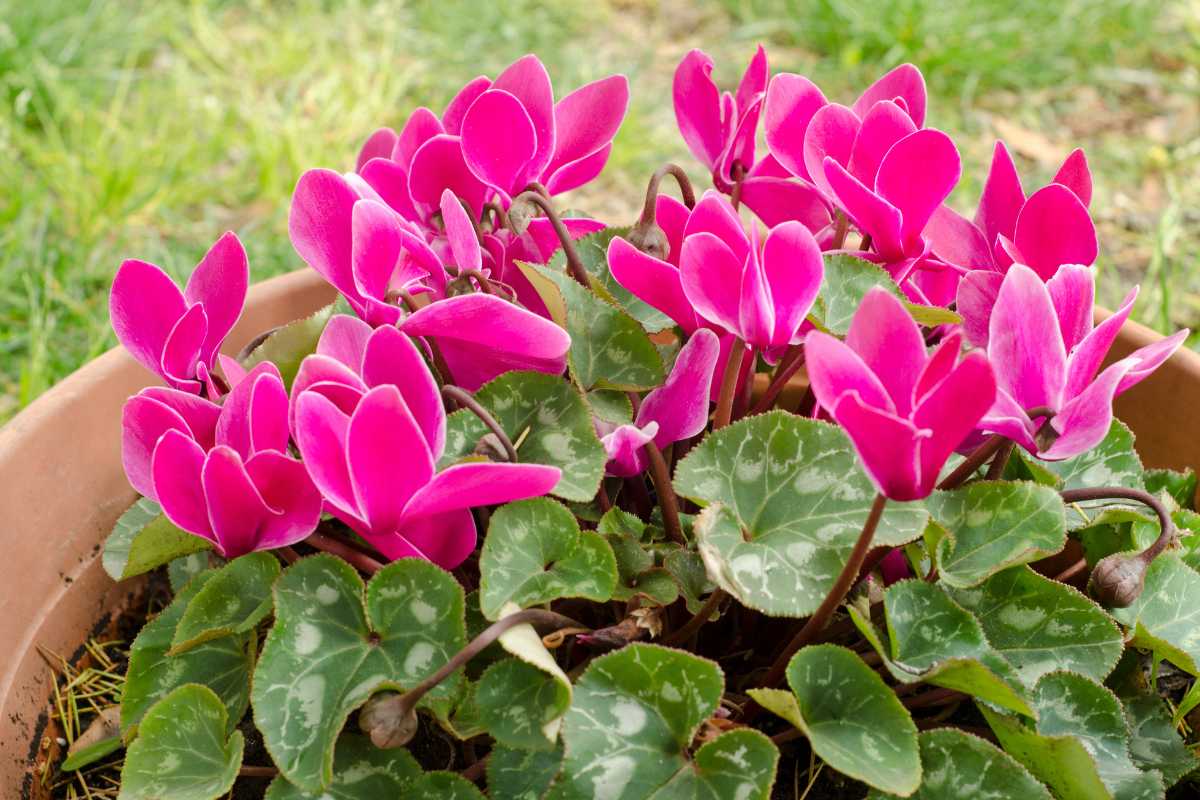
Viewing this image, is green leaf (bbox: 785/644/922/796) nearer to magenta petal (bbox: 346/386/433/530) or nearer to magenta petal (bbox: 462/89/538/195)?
magenta petal (bbox: 346/386/433/530)

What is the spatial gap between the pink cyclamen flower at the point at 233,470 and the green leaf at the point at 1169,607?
575 mm

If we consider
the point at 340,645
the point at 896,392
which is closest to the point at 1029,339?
the point at 896,392

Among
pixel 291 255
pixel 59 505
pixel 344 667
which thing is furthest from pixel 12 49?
pixel 344 667

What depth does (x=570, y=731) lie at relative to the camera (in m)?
0.66

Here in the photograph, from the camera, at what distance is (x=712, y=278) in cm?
74

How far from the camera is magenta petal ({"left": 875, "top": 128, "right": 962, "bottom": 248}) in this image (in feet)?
2.61

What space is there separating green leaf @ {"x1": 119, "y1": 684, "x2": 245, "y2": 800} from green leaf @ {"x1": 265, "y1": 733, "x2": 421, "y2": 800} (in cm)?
5

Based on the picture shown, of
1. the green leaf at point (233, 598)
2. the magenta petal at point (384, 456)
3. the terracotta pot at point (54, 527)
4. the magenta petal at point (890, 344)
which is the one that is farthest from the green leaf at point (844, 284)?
the terracotta pot at point (54, 527)

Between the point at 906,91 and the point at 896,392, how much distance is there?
1.32 ft

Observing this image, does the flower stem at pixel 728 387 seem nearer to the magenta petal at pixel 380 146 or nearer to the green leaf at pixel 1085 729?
the green leaf at pixel 1085 729

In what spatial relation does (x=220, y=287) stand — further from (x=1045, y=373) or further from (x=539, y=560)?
(x=1045, y=373)

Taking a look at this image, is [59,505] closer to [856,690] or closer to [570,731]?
[570,731]

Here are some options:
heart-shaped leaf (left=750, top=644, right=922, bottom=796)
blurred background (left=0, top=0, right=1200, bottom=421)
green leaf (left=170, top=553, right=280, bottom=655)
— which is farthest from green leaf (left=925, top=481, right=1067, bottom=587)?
blurred background (left=0, top=0, right=1200, bottom=421)

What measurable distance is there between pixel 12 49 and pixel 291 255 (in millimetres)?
953
